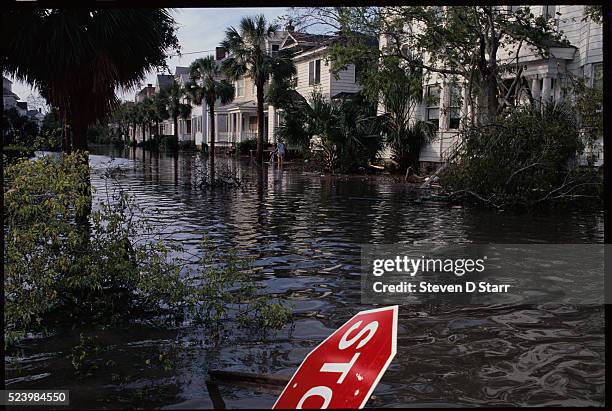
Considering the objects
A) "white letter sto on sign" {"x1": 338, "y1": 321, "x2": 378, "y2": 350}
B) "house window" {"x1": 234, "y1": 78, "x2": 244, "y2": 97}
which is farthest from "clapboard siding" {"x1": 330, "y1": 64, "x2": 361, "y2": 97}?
"white letter sto on sign" {"x1": 338, "y1": 321, "x2": 378, "y2": 350}

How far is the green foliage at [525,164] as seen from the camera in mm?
14656

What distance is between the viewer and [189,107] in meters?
65.4

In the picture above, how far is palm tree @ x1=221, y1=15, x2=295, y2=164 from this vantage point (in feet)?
125

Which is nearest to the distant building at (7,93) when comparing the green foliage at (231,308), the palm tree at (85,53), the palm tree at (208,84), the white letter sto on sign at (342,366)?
the palm tree at (85,53)

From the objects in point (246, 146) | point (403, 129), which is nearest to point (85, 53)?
point (403, 129)

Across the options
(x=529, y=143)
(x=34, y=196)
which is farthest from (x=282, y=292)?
(x=529, y=143)

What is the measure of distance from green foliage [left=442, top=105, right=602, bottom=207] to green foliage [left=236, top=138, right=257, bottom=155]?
34479 millimetres

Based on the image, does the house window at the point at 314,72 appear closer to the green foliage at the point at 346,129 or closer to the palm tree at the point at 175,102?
the green foliage at the point at 346,129

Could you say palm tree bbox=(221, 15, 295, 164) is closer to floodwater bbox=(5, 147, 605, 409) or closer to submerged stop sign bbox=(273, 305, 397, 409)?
floodwater bbox=(5, 147, 605, 409)

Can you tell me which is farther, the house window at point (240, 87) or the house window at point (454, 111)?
the house window at point (240, 87)

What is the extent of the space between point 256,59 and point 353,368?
36.5m

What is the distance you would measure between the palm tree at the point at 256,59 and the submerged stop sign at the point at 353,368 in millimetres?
34846

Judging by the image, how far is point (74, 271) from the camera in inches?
237

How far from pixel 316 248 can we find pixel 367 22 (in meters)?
12.1
